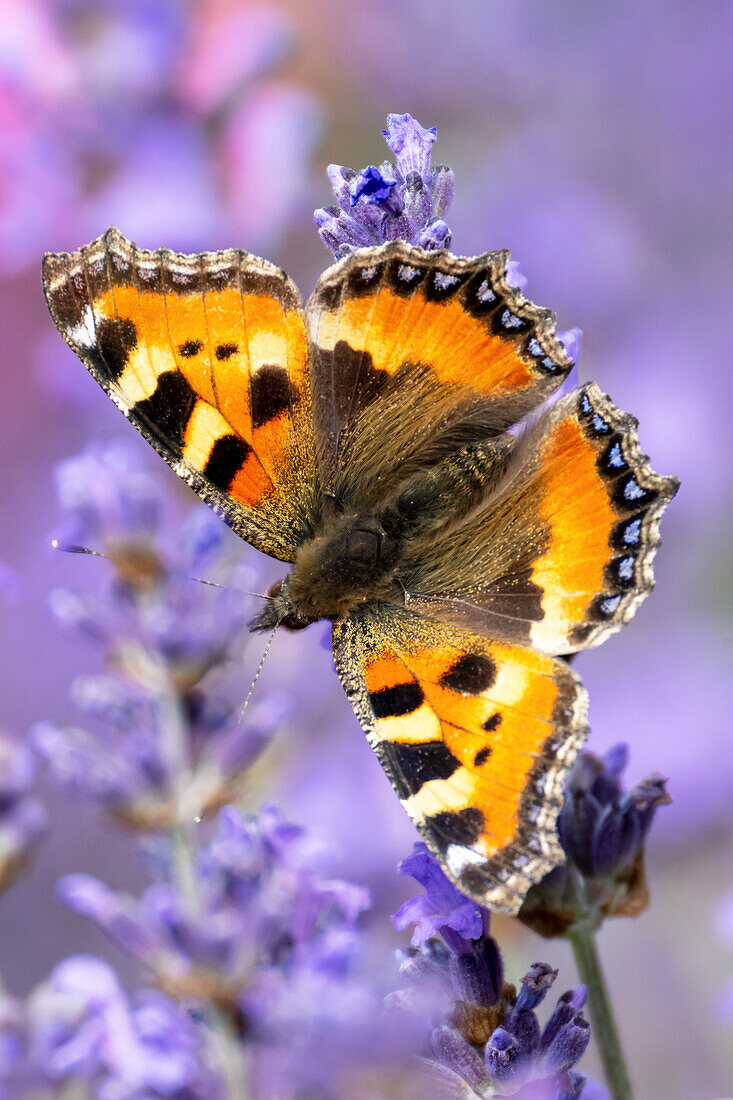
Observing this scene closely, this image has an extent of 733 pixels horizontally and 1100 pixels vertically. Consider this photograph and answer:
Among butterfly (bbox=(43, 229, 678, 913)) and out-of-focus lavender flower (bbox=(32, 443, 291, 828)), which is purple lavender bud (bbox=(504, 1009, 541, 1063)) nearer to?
butterfly (bbox=(43, 229, 678, 913))

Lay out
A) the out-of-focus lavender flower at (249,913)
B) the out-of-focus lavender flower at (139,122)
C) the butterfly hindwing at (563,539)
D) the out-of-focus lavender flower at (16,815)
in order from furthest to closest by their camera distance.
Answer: the out-of-focus lavender flower at (139,122)
the out-of-focus lavender flower at (16,815)
the out-of-focus lavender flower at (249,913)
the butterfly hindwing at (563,539)

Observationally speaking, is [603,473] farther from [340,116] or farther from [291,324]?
[340,116]

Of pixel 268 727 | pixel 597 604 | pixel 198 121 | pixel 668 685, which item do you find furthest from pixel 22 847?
pixel 668 685

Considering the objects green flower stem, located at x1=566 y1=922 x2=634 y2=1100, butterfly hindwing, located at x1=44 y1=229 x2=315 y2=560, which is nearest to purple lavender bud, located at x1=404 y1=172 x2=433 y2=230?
butterfly hindwing, located at x1=44 y1=229 x2=315 y2=560

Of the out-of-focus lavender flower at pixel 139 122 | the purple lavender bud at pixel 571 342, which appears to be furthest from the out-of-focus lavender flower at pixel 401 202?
the out-of-focus lavender flower at pixel 139 122

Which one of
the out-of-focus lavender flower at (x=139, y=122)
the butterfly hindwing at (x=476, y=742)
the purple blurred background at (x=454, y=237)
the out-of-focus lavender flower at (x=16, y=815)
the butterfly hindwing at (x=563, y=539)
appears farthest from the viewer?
the out-of-focus lavender flower at (x=139, y=122)

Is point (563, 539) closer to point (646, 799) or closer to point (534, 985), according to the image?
point (646, 799)

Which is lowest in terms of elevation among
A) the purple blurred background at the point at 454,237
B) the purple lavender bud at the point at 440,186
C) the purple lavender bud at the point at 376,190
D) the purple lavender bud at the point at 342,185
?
the purple lavender bud at the point at 376,190

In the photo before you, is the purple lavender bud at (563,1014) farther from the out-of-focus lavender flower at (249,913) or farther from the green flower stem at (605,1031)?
the out-of-focus lavender flower at (249,913)
